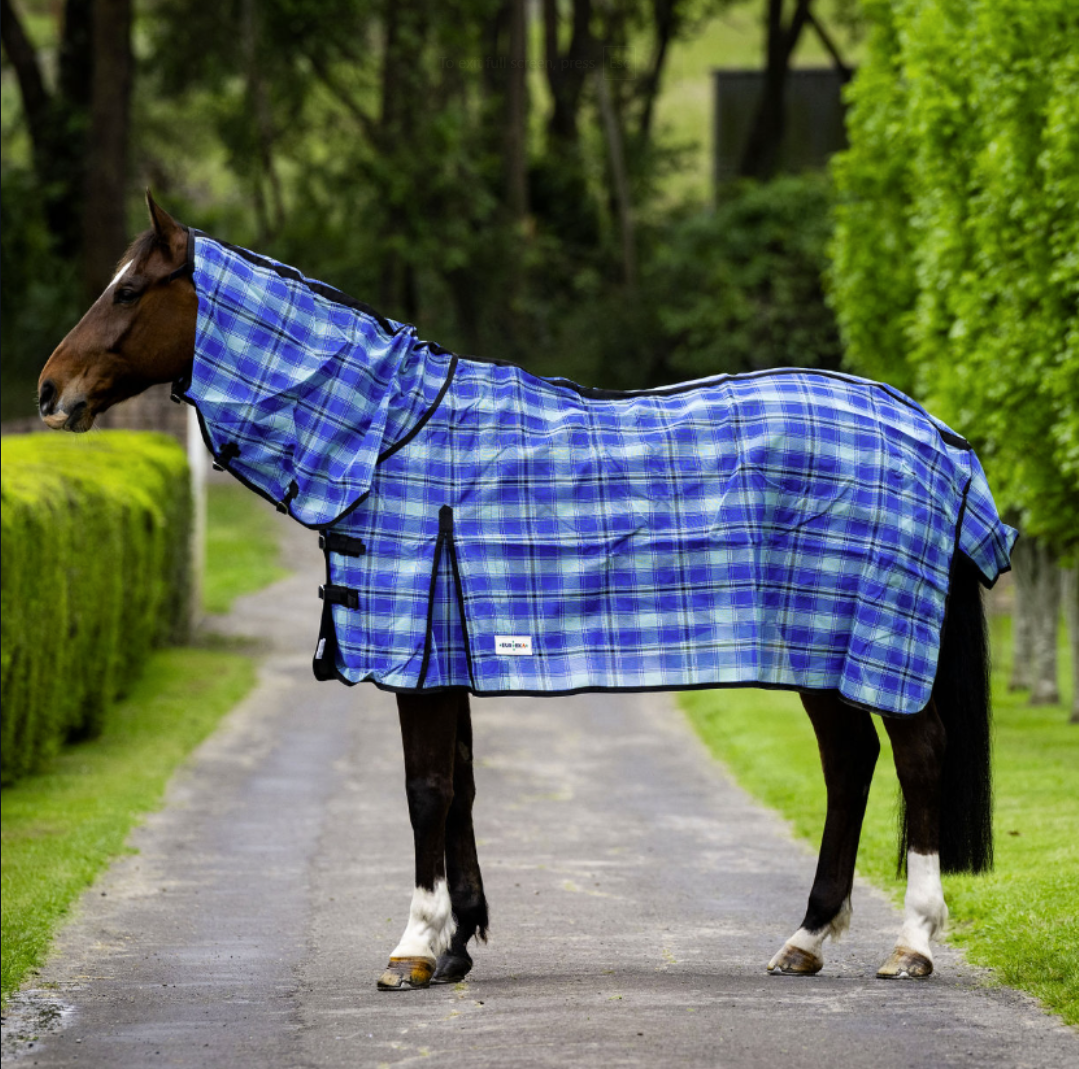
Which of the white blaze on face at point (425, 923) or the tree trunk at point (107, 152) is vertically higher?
the tree trunk at point (107, 152)

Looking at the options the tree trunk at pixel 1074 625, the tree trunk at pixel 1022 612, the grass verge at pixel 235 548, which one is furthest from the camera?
the grass verge at pixel 235 548

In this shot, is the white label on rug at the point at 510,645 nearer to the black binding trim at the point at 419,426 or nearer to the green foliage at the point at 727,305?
the black binding trim at the point at 419,426

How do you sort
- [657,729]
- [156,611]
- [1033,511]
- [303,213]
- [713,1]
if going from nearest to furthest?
[1033,511] < [657,729] < [156,611] < [303,213] < [713,1]

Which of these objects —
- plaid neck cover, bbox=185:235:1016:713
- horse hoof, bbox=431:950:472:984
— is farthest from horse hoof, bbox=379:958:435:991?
plaid neck cover, bbox=185:235:1016:713

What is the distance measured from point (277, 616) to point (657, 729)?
25.8 feet

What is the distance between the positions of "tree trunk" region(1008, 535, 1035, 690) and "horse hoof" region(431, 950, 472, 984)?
37.4 feet

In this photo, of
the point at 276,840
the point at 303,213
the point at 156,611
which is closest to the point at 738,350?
the point at 303,213

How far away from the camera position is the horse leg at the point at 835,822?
18.5 feet

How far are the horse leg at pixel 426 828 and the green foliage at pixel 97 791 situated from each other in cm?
133

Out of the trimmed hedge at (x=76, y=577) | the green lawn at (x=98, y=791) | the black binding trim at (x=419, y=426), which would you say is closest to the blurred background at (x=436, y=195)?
the trimmed hedge at (x=76, y=577)

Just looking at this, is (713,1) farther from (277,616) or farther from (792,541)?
(792,541)

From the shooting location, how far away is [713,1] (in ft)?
126

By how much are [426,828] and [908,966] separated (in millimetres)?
1640

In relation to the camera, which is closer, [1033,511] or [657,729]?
[1033,511]
